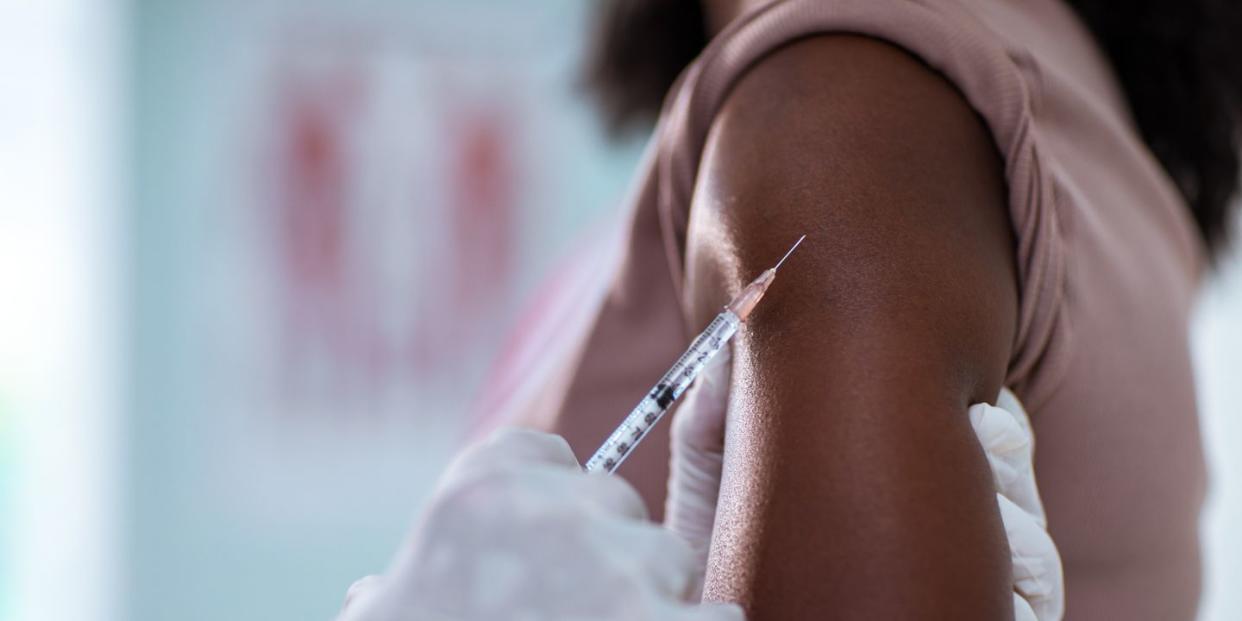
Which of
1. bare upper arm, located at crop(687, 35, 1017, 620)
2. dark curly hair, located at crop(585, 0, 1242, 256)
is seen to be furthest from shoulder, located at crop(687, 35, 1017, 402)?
dark curly hair, located at crop(585, 0, 1242, 256)

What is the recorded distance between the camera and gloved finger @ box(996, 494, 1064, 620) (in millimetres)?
482

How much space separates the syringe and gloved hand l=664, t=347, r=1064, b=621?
0.03m

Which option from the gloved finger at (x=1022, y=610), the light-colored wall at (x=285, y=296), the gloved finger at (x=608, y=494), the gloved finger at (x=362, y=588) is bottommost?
the light-colored wall at (x=285, y=296)

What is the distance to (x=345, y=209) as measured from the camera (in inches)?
111

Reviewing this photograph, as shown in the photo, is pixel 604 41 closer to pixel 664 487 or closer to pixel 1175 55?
pixel 1175 55

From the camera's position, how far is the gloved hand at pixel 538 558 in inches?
14.9

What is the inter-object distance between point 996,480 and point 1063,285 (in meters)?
0.11

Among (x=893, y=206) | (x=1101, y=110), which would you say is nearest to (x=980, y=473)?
(x=893, y=206)

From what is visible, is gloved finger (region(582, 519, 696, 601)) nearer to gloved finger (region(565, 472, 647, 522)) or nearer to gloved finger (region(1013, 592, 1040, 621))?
gloved finger (region(565, 472, 647, 522))

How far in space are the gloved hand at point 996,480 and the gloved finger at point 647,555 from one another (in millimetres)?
39

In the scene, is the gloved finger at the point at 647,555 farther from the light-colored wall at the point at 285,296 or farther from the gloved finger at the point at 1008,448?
the light-colored wall at the point at 285,296

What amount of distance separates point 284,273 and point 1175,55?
2.35 meters

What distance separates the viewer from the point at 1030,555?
0.49 meters

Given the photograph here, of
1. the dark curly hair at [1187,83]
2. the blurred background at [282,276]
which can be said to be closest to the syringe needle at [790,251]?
the dark curly hair at [1187,83]
